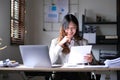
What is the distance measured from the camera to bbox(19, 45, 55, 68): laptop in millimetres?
2195

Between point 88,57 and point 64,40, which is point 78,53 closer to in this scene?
point 88,57

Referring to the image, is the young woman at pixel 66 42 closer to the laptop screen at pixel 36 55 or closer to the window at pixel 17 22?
the laptop screen at pixel 36 55

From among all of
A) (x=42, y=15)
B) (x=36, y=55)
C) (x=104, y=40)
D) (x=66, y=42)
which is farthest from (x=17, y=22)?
(x=36, y=55)

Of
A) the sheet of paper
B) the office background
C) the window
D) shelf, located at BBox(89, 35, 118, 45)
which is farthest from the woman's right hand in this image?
the office background

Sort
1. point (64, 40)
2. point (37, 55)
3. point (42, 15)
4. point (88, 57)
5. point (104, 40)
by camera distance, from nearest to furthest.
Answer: point (37, 55) → point (88, 57) → point (64, 40) → point (104, 40) → point (42, 15)

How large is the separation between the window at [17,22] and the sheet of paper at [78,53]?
5.25 feet

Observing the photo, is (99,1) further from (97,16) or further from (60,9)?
(60,9)

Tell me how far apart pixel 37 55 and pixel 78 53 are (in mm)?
391

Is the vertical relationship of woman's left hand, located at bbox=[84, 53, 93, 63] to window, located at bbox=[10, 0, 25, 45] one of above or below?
below

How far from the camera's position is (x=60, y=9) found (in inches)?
191

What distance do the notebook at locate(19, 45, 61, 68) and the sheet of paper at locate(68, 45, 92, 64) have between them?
0.29 m

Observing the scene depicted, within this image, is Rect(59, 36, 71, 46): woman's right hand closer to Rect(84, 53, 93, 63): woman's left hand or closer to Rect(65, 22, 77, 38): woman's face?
Rect(65, 22, 77, 38): woman's face

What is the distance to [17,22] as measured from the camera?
4164mm

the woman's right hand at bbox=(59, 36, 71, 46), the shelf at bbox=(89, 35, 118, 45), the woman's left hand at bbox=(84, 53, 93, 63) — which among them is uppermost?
the woman's right hand at bbox=(59, 36, 71, 46)
